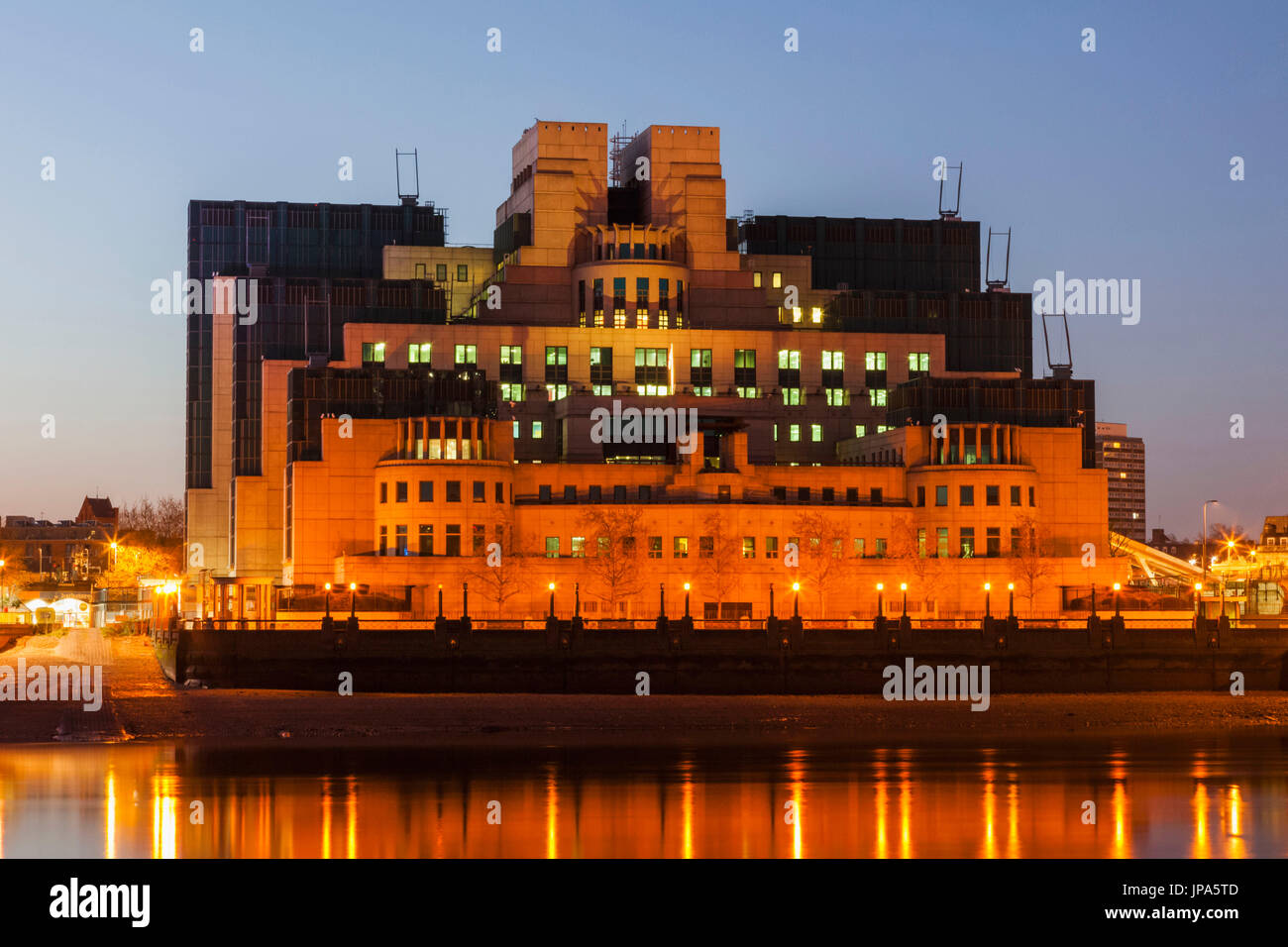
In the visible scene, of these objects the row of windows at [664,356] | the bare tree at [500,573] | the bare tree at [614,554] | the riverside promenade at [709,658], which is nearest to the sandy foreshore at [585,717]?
the riverside promenade at [709,658]

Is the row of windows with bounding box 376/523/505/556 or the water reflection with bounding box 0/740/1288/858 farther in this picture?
the row of windows with bounding box 376/523/505/556

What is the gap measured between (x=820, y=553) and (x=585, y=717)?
5607cm

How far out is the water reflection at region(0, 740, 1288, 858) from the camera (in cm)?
4906

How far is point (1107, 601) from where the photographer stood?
137m

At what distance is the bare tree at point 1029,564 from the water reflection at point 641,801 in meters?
67.4

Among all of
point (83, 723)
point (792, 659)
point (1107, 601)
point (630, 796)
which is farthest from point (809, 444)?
point (630, 796)

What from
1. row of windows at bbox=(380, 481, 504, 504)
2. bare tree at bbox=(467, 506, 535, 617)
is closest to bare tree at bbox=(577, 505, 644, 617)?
bare tree at bbox=(467, 506, 535, 617)

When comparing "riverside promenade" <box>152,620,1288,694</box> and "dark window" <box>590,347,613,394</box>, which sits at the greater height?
"dark window" <box>590,347,613,394</box>

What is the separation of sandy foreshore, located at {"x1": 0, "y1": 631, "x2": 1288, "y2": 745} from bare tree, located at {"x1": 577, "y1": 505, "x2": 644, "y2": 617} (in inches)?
1368

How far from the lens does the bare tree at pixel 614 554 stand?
136500 mm

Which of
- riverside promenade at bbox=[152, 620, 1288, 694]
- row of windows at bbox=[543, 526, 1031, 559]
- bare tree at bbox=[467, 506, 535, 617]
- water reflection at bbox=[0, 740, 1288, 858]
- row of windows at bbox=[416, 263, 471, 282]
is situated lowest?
water reflection at bbox=[0, 740, 1288, 858]

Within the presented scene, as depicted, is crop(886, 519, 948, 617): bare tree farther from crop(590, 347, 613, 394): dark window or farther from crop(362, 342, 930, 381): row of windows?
crop(590, 347, 613, 394): dark window
